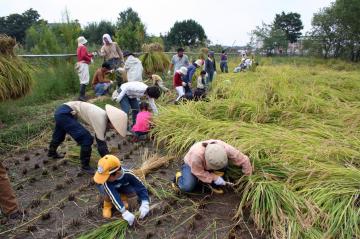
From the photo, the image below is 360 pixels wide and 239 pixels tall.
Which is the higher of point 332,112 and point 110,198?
point 332,112

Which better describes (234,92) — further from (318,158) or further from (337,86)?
(318,158)

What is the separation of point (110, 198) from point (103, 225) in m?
0.25

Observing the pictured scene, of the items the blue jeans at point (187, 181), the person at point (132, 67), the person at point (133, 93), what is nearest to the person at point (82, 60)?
the person at point (132, 67)

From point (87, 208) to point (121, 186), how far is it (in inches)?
16.7

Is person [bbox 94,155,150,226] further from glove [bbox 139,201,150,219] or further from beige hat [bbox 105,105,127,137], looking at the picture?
beige hat [bbox 105,105,127,137]

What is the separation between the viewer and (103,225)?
295cm

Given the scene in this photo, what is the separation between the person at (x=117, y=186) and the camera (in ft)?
9.43

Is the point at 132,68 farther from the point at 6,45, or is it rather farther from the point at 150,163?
the point at 150,163

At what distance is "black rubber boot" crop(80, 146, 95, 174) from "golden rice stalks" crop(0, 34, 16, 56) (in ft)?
5.14

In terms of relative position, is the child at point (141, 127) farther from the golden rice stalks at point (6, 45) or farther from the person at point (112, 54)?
the person at point (112, 54)

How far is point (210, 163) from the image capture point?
3258 millimetres

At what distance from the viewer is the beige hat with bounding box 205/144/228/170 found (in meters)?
3.21

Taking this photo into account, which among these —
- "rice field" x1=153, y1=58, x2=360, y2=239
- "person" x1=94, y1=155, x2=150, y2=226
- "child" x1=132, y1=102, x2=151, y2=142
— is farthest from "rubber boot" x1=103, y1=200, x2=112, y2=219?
"child" x1=132, y1=102, x2=151, y2=142

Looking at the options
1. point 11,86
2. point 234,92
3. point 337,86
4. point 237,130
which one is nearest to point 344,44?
point 337,86
